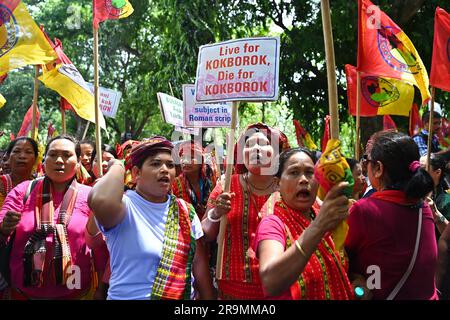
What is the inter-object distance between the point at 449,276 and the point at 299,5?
10998mm

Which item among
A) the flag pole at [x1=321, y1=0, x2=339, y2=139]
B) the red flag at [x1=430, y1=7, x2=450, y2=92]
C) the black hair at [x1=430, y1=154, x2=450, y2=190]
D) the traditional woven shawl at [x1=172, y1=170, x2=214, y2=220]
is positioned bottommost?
the traditional woven shawl at [x1=172, y1=170, x2=214, y2=220]

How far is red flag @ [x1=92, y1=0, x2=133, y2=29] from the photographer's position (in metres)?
4.76

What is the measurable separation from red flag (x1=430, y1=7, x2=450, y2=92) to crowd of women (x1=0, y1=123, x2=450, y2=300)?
129 centimetres

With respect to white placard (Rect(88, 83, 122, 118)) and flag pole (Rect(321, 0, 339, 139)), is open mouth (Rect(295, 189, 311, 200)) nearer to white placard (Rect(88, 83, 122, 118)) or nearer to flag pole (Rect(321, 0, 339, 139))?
flag pole (Rect(321, 0, 339, 139))

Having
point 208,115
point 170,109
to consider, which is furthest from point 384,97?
point 170,109

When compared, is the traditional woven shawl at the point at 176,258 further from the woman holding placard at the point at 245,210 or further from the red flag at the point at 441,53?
the red flag at the point at 441,53

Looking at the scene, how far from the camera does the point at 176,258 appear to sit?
Answer: 2750 mm

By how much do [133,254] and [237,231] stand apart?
2.54 feet

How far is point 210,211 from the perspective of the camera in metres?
3.27

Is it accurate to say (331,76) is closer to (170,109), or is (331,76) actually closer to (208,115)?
(208,115)

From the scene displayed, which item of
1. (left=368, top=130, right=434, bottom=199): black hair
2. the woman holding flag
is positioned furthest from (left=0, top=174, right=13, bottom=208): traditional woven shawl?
(left=368, top=130, right=434, bottom=199): black hair

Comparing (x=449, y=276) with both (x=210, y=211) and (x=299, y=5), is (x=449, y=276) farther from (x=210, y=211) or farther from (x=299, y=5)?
(x=299, y=5)

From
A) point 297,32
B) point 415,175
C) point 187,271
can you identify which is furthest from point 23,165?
point 297,32

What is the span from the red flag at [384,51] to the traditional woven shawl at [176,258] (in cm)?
289
